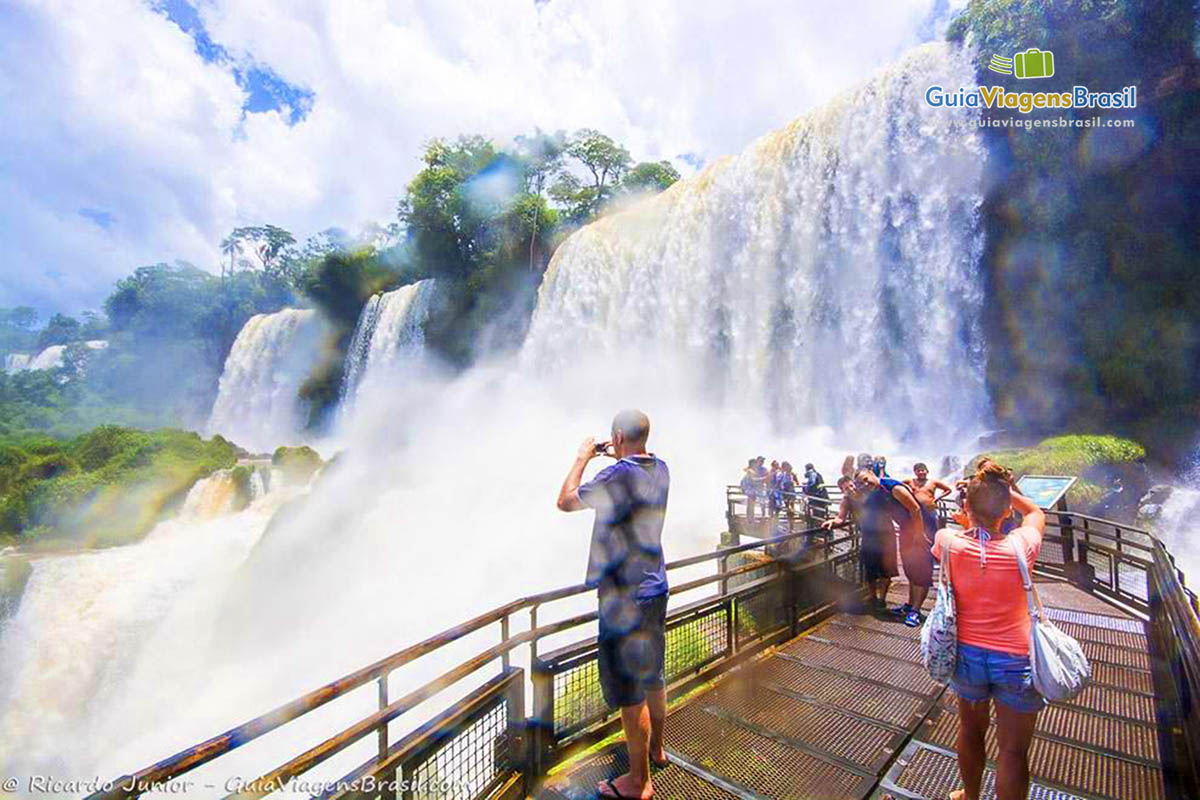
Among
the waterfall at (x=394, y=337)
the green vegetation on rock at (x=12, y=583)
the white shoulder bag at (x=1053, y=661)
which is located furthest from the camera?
the waterfall at (x=394, y=337)

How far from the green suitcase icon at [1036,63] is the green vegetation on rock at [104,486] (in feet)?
105

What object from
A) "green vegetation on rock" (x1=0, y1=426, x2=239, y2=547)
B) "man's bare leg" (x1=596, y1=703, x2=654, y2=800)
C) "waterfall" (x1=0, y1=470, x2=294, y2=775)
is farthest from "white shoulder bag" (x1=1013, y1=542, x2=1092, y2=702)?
"green vegetation on rock" (x1=0, y1=426, x2=239, y2=547)

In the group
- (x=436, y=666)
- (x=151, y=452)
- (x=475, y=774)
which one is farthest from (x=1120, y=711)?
(x=151, y=452)

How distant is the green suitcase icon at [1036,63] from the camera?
49.2 ft

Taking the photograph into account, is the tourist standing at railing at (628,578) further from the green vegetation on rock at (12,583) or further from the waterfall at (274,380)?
the waterfall at (274,380)

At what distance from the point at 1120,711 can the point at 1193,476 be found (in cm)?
1460

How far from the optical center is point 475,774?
2.62 m

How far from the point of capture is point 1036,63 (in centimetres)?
1504

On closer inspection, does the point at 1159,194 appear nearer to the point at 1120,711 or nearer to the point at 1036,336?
the point at 1036,336

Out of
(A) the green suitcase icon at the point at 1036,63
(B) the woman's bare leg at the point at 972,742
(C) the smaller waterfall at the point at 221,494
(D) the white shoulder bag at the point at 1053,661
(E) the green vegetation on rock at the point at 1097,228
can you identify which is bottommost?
(C) the smaller waterfall at the point at 221,494

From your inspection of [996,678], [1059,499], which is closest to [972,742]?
[996,678]

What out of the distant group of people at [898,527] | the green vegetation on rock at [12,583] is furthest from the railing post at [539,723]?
the green vegetation on rock at [12,583]

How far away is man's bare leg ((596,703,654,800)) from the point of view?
2.47 m

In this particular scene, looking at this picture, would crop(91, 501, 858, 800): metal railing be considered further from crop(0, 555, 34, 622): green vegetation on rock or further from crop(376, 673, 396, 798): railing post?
crop(0, 555, 34, 622): green vegetation on rock
